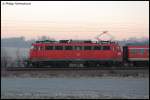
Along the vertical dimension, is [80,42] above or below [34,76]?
above

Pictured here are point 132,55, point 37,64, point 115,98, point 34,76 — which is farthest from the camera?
point 132,55

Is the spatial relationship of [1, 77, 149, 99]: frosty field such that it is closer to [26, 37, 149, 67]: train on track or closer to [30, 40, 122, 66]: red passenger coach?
[26, 37, 149, 67]: train on track

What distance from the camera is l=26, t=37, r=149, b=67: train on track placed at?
133 feet

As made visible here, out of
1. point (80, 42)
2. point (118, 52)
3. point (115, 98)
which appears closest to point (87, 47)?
point (80, 42)

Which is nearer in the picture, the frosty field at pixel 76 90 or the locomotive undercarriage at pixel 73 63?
the frosty field at pixel 76 90

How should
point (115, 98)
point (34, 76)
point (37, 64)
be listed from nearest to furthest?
point (115, 98)
point (34, 76)
point (37, 64)

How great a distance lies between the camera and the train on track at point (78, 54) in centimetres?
4041

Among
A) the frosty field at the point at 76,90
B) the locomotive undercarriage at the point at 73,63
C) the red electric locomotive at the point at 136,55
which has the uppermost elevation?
the red electric locomotive at the point at 136,55

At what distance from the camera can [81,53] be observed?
1625 inches

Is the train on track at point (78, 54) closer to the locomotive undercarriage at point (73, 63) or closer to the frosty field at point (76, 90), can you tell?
the locomotive undercarriage at point (73, 63)

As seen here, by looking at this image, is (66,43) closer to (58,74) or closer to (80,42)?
(80,42)

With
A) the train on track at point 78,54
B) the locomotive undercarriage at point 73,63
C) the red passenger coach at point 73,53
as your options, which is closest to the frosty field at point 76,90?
the locomotive undercarriage at point 73,63

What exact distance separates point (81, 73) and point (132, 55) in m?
15.5

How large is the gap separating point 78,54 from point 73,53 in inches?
23.0
